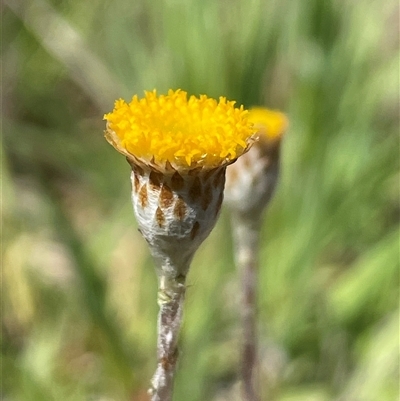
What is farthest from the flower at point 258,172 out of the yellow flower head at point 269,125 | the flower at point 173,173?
the flower at point 173,173

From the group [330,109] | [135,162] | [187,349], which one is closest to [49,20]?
[330,109]

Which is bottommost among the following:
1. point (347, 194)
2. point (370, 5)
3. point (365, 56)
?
point (347, 194)

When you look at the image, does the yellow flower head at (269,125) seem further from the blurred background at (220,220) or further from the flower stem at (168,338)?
the blurred background at (220,220)

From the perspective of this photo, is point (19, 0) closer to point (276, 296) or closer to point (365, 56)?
point (365, 56)

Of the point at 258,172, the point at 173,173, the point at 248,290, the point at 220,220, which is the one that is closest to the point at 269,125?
the point at 258,172

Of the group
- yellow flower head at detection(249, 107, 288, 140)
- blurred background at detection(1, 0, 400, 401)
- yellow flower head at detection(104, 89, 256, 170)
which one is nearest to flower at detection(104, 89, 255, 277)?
yellow flower head at detection(104, 89, 256, 170)

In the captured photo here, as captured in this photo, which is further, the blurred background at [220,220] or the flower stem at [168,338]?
the blurred background at [220,220]

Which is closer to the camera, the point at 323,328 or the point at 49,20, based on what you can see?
the point at 323,328

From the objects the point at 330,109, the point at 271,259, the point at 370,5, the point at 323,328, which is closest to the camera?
the point at 323,328
